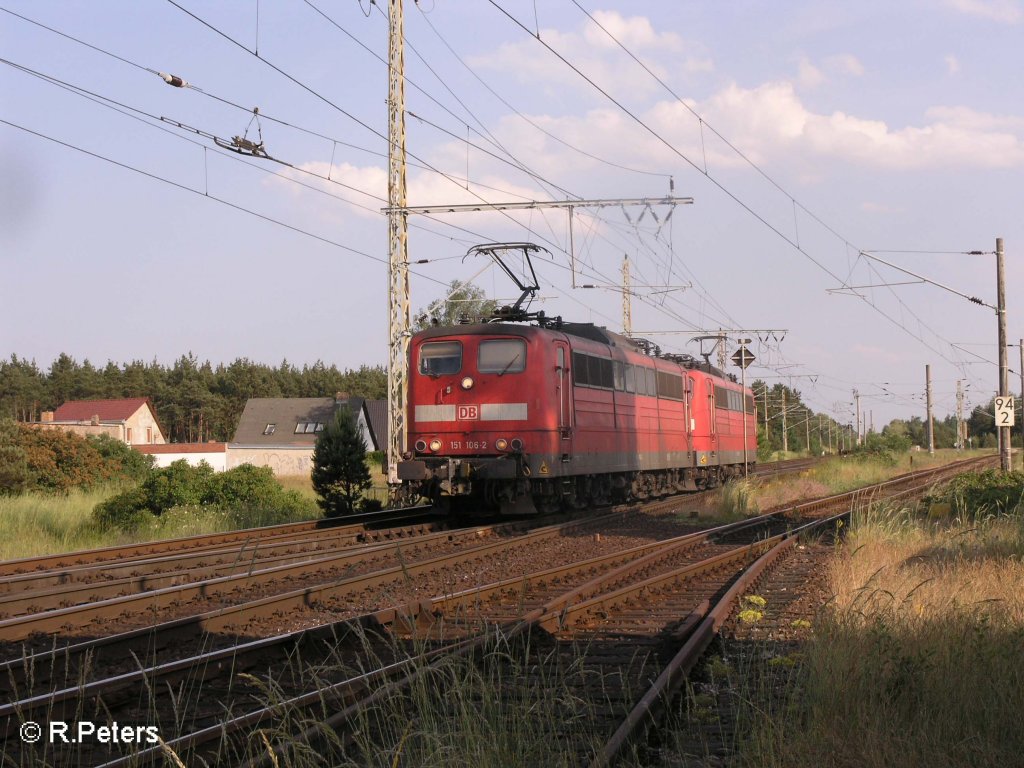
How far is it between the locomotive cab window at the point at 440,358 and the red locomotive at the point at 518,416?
0.02 metres

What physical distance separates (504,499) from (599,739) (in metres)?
13.6

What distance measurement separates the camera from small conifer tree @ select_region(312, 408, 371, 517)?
22.4 m

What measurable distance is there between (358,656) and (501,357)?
10.8 meters

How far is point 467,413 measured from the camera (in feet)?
59.1

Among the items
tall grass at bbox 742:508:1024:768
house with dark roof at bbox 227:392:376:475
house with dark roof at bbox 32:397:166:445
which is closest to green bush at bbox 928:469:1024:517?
tall grass at bbox 742:508:1024:768

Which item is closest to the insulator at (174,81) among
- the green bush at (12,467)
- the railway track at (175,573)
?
the railway track at (175,573)

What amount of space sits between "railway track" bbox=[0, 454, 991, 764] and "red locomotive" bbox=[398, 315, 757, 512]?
4.89m

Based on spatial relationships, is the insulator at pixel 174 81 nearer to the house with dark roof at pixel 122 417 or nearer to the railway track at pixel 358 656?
the railway track at pixel 358 656

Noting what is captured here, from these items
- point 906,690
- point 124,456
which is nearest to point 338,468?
point 906,690

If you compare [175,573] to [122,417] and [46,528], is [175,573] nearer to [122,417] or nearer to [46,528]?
[46,528]

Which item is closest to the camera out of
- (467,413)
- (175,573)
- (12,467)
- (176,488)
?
(175,573)

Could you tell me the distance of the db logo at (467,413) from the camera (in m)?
17.9

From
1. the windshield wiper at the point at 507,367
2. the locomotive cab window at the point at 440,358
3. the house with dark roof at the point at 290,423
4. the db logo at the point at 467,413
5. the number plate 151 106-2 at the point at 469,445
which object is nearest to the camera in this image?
the windshield wiper at the point at 507,367

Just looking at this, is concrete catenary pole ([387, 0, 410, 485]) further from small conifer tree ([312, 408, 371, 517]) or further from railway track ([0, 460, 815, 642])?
railway track ([0, 460, 815, 642])
